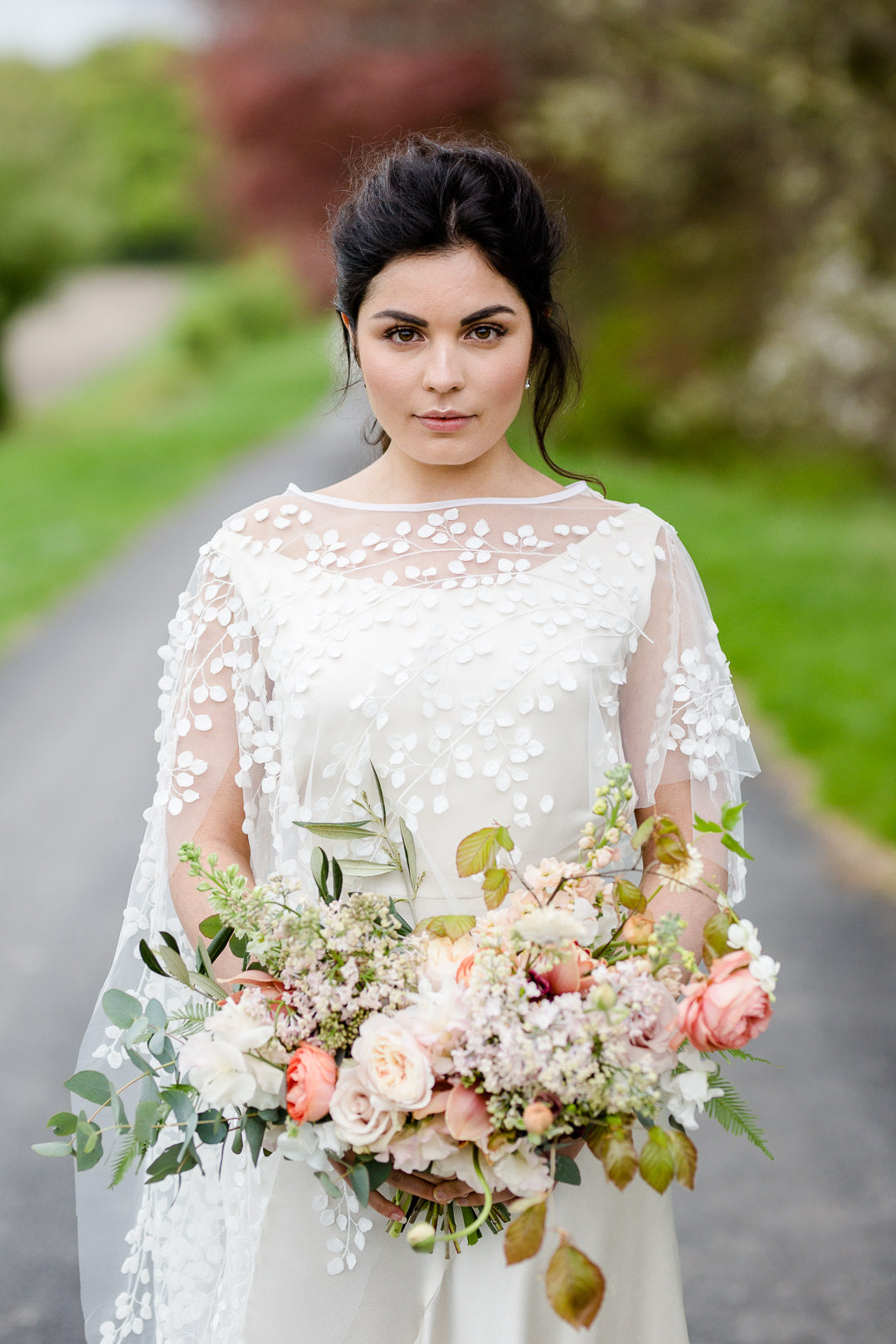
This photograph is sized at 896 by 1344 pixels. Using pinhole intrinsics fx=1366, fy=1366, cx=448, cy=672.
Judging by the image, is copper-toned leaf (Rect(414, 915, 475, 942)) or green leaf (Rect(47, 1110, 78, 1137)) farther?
green leaf (Rect(47, 1110, 78, 1137))

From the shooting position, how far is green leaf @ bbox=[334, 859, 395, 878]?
1.92 meters

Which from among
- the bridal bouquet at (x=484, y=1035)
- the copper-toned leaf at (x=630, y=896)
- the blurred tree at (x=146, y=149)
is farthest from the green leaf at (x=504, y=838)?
the blurred tree at (x=146, y=149)

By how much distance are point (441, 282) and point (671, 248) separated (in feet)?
49.6

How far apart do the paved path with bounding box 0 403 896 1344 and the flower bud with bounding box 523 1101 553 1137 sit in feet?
4.47

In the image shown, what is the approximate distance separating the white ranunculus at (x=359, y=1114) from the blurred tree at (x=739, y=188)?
886 centimetres

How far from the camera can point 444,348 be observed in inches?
75.7

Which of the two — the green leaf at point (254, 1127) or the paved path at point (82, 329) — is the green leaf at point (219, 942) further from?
the paved path at point (82, 329)

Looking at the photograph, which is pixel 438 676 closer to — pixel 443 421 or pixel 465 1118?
pixel 443 421

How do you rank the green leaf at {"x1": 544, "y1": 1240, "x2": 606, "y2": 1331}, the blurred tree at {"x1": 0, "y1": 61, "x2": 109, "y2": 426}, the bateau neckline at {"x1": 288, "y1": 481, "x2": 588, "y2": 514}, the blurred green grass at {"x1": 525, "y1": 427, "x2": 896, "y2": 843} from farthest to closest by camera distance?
1. the blurred tree at {"x1": 0, "y1": 61, "x2": 109, "y2": 426}
2. the blurred green grass at {"x1": 525, "y1": 427, "x2": 896, "y2": 843}
3. the bateau neckline at {"x1": 288, "y1": 481, "x2": 588, "y2": 514}
4. the green leaf at {"x1": 544, "y1": 1240, "x2": 606, "y2": 1331}

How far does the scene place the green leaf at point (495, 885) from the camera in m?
1.73

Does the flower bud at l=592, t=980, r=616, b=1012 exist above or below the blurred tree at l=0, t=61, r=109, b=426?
below

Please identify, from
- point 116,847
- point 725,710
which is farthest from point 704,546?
point 725,710

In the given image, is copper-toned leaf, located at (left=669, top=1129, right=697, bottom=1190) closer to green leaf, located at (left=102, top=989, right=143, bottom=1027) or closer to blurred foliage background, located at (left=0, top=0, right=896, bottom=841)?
green leaf, located at (left=102, top=989, right=143, bottom=1027)

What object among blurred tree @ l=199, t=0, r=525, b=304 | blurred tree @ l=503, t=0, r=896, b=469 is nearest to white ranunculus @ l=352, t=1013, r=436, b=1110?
blurred tree @ l=503, t=0, r=896, b=469
